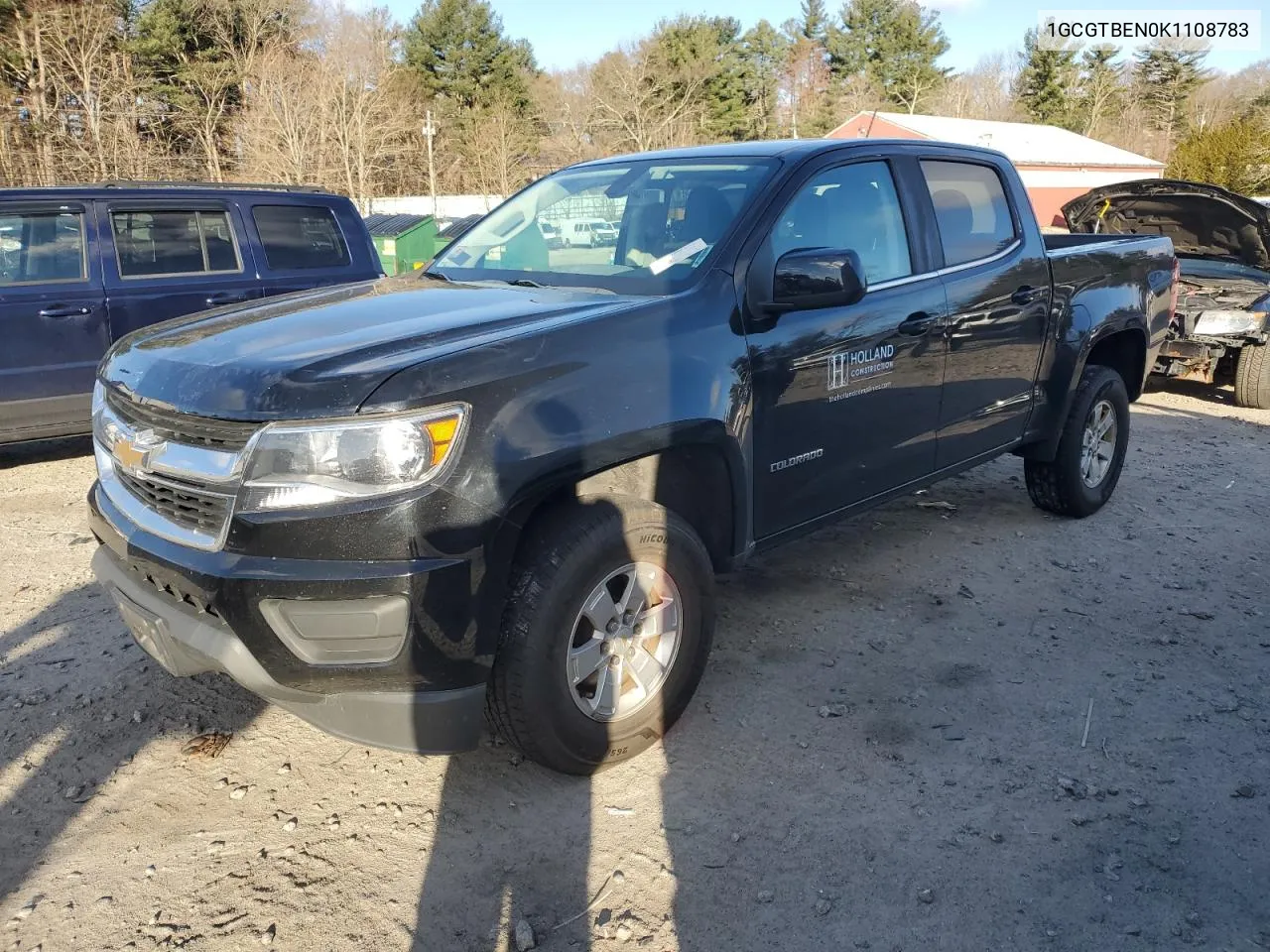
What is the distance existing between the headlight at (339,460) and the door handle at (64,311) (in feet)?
15.5

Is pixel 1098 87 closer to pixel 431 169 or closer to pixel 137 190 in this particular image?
pixel 431 169

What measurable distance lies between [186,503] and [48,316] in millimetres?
4483

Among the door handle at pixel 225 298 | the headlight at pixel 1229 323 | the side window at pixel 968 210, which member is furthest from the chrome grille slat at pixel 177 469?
the headlight at pixel 1229 323

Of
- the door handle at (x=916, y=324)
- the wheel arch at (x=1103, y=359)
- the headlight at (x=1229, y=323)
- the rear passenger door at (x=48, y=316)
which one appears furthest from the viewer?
the headlight at (x=1229, y=323)

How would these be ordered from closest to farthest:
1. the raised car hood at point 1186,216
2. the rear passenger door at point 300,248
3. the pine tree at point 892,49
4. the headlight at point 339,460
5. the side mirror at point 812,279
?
the headlight at point 339,460 → the side mirror at point 812,279 → the rear passenger door at point 300,248 → the raised car hood at point 1186,216 → the pine tree at point 892,49

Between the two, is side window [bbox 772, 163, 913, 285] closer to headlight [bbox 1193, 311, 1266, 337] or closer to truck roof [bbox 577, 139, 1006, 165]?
truck roof [bbox 577, 139, 1006, 165]

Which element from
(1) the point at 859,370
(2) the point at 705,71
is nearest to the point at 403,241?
(1) the point at 859,370

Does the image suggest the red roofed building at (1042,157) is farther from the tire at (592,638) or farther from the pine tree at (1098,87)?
the tire at (592,638)

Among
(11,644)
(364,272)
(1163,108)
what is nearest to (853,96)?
(1163,108)

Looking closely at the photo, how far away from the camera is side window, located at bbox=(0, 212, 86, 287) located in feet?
19.9

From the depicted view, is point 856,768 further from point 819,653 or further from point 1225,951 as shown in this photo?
point 1225,951

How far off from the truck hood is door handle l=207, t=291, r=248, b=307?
346 centimetres

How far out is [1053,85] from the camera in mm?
62125

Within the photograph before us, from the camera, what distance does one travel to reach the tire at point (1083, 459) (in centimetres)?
504
